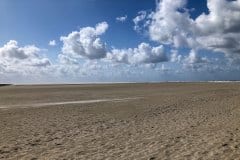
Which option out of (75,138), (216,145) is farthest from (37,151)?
(216,145)

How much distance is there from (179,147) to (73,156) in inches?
143

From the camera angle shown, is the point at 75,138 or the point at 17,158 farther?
the point at 75,138

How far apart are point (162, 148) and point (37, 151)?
14.1ft

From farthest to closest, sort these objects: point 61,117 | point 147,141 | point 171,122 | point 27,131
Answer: point 61,117, point 171,122, point 27,131, point 147,141

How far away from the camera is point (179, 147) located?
11430 millimetres

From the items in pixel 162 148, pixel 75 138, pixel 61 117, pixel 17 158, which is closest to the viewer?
pixel 17 158

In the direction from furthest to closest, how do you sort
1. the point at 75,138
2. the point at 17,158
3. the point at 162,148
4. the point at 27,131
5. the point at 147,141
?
the point at 27,131, the point at 75,138, the point at 147,141, the point at 162,148, the point at 17,158

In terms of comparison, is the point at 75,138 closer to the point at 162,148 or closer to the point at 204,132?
the point at 162,148

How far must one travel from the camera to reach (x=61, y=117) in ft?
68.6

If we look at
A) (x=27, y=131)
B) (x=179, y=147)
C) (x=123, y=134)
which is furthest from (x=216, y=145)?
(x=27, y=131)

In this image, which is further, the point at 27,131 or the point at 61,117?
the point at 61,117

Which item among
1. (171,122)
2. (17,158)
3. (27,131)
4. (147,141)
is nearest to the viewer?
(17,158)

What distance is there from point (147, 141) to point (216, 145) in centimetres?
256

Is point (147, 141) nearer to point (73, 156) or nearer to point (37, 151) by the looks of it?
point (73, 156)
